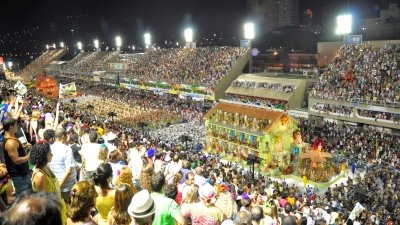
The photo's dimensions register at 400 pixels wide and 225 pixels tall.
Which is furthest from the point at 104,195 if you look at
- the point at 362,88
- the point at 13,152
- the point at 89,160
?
the point at 362,88

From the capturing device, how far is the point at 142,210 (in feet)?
15.4

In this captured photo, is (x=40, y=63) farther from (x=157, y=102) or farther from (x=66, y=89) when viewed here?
(x=66, y=89)

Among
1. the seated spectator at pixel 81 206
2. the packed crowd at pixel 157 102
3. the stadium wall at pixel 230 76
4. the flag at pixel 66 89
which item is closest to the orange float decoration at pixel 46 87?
the packed crowd at pixel 157 102

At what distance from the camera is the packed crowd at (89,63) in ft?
293

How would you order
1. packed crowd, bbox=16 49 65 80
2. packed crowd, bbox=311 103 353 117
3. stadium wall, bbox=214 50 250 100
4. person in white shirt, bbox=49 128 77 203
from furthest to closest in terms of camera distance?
packed crowd, bbox=16 49 65 80, stadium wall, bbox=214 50 250 100, packed crowd, bbox=311 103 353 117, person in white shirt, bbox=49 128 77 203

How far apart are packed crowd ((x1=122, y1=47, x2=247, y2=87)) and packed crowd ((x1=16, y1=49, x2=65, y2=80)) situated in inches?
1743

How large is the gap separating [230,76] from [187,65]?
1090 centimetres

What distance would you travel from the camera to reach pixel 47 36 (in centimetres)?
12325

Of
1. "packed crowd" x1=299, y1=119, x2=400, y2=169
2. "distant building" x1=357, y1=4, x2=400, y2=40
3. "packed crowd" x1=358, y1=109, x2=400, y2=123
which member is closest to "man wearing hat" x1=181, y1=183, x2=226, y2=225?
"packed crowd" x1=299, y1=119, x2=400, y2=169

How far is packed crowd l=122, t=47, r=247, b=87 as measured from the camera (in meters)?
57.5

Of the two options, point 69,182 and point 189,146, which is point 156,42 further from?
point 69,182

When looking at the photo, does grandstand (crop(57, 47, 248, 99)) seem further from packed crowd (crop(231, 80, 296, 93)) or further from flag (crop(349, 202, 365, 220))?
flag (crop(349, 202, 365, 220))

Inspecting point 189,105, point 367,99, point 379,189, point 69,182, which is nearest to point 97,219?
point 69,182

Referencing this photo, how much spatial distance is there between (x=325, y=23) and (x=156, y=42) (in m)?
62.8
